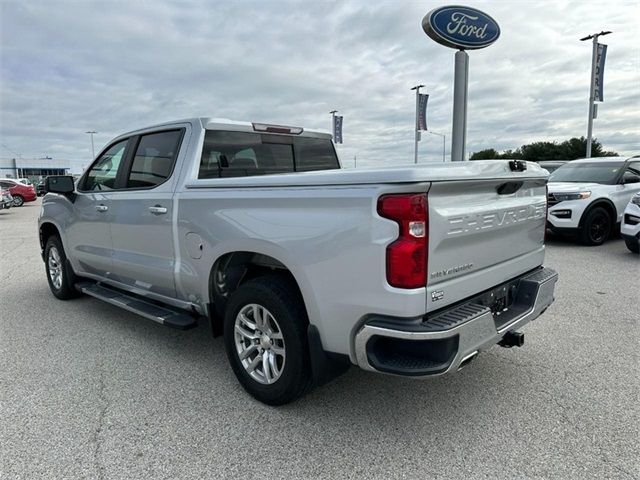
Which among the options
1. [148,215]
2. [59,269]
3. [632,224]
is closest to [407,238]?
[148,215]

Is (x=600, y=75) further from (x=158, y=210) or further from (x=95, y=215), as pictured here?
(x=158, y=210)

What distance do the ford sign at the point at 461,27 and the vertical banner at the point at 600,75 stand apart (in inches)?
565

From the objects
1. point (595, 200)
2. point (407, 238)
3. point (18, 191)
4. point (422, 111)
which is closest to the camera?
point (407, 238)

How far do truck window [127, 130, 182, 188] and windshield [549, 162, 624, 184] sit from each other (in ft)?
29.7

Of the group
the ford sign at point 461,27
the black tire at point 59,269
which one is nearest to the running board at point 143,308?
the black tire at point 59,269

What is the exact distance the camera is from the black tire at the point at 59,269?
5.58 meters

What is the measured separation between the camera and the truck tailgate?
245 centimetres

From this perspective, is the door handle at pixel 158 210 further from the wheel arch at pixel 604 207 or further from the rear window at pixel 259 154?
the wheel arch at pixel 604 207

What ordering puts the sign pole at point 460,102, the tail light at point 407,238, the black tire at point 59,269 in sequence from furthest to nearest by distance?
1. the sign pole at point 460,102
2. the black tire at point 59,269
3. the tail light at point 407,238

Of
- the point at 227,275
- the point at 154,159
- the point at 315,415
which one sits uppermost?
the point at 154,159

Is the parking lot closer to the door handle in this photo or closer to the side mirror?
the door handle

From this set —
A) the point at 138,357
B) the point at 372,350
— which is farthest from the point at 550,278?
the point at 138,357

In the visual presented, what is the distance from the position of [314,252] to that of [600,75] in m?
24.7

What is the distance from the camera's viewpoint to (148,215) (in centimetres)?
394
